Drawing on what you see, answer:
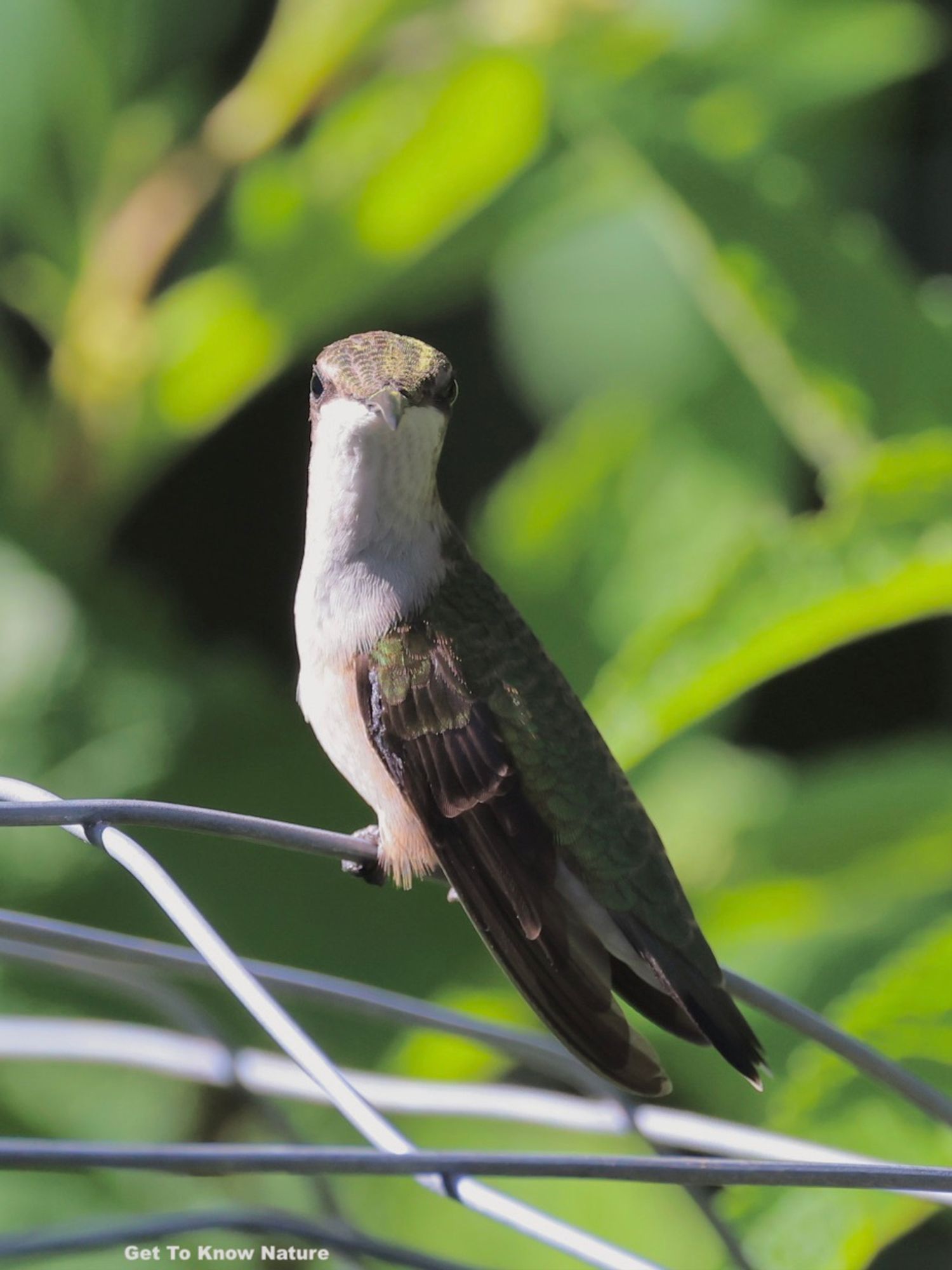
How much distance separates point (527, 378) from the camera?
2.92 metres

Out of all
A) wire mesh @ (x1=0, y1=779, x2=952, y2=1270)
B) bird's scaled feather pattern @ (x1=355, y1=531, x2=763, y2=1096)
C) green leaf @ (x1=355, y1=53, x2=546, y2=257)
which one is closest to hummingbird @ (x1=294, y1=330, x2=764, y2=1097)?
bird's scaled feather pattern @ (x1=355, y1=531, x2=763, y2=1096)

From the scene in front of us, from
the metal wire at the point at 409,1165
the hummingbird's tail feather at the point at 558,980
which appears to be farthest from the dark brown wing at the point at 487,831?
the metal wire at the point at 409,1165

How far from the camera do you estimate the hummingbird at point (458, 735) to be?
1.38 meters

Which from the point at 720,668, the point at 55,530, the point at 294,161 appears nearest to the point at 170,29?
the point at 294,161

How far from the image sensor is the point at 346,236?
81.8 inches

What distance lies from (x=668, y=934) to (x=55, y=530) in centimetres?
129

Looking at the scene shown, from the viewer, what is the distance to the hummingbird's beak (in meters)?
1.38

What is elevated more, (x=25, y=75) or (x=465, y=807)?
(x=25, y=75)

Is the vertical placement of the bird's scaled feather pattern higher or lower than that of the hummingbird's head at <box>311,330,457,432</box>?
lower

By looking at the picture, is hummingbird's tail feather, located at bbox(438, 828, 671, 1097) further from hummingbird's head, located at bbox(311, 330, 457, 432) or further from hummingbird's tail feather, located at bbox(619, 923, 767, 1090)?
hummingbird's head, located at bbox(311, 330, 457, 432)

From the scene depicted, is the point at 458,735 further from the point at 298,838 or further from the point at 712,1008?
the point at 298,838

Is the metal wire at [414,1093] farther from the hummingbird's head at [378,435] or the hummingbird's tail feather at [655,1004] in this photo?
the hummingbird's head at [378,435]

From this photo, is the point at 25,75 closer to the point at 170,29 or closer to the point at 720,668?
the point at 170,29

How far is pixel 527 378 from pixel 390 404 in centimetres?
156
